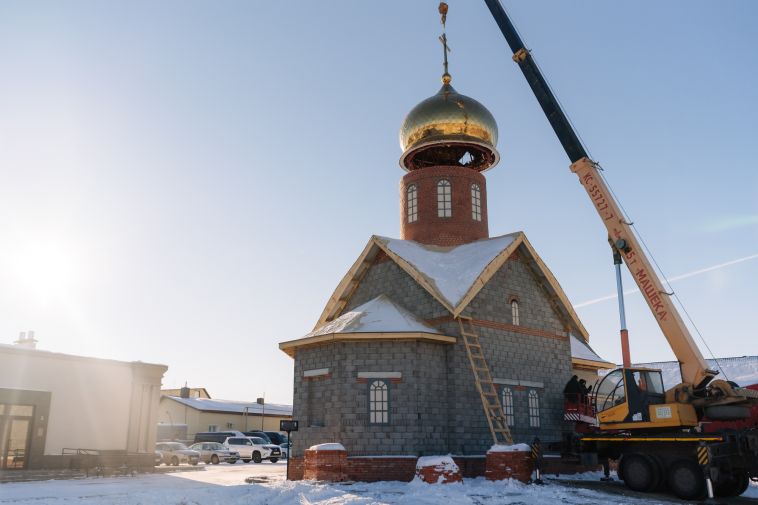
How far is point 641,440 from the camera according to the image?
52.4 feet

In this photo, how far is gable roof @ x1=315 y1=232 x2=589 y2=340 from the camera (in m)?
20.7

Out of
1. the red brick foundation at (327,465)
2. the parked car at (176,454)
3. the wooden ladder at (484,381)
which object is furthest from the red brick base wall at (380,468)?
the parked car at (176,454)

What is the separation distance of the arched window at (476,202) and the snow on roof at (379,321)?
553 cm

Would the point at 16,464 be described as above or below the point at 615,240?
below

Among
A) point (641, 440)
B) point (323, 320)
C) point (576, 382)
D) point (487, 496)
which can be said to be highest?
point (323, 320)

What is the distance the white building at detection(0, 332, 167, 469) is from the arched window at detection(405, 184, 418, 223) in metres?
11.2

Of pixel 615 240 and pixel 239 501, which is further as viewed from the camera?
pixel 615 240

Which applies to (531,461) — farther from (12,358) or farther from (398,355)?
(12,358)

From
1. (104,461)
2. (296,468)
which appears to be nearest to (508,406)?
(296,468)

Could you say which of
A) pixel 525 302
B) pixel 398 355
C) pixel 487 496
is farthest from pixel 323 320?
pixel 487 496

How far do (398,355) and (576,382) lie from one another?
7.23 metres

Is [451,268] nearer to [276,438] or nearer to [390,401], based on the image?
[390,401]

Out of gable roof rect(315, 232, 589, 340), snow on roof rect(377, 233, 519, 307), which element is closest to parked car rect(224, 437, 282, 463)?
gable roof rect(315, 232, 589, 340)

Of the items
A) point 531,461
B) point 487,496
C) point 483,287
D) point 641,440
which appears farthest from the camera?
point 483,287
